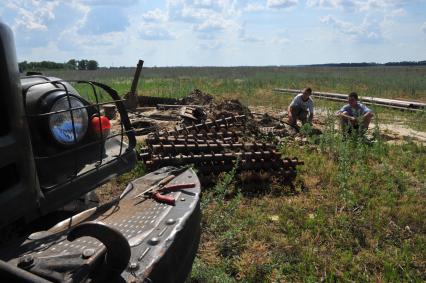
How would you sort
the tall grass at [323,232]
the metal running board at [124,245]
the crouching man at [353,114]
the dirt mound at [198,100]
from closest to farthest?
1. the metal running board at [124,245]
2. the tall grass at [323,232]
3. the crouching man at [353,114]
4. the dirt mound at [198,100]

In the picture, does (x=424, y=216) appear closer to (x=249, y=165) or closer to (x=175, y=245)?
(x=249, y=165)

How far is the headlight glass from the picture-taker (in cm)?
234

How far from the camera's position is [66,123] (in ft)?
7.89

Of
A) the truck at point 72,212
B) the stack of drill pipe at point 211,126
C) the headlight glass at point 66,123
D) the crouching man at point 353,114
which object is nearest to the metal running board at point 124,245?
the truck at point 72,212

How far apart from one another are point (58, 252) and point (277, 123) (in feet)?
28.8

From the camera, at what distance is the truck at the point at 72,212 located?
1600 millimetres

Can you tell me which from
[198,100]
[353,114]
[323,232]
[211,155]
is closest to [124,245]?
[323,232]

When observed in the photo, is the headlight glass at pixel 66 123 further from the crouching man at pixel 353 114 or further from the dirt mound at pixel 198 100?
the dirt mound at pixel 198 100

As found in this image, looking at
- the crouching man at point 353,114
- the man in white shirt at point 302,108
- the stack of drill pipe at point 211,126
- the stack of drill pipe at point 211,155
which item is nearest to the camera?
the stack of drill pipe at point 211,155

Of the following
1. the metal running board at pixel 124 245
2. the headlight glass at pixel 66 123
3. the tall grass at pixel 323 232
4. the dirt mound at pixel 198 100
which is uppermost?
the headlight glass at pixel 66 123

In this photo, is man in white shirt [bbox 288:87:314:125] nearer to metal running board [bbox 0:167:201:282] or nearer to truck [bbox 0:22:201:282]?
truck [bbox 0:22:201:282]

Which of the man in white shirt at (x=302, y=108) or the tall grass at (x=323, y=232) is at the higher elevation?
the man in white shirt at (x=302, y=108)

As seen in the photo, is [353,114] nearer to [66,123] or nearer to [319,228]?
[319,228]

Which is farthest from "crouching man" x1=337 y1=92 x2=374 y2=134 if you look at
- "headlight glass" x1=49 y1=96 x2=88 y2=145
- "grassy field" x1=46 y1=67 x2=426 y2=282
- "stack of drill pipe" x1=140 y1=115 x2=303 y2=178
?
"headlight glass" x1=49 y1=96 x2=88 y2=145
